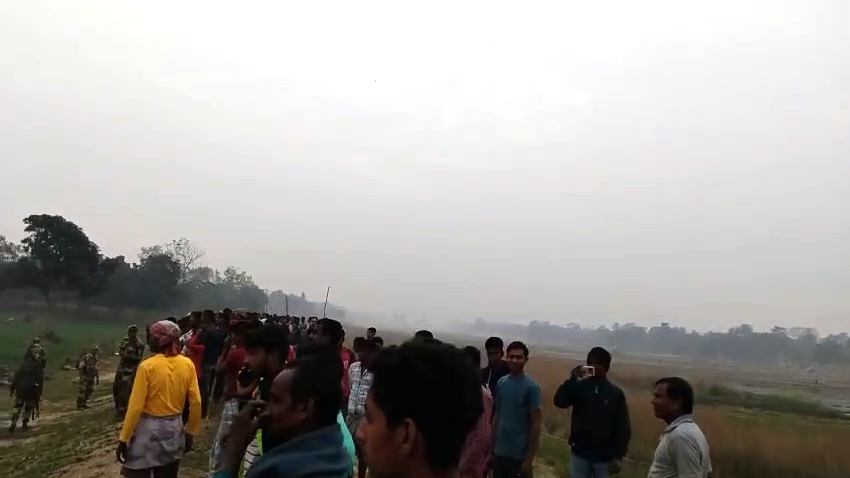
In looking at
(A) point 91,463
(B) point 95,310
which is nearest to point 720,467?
(A) point 91,463

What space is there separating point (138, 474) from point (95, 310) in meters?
54.0

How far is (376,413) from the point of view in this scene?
5.64 feet

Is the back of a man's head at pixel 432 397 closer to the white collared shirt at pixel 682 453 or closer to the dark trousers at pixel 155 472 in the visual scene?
the white collared shirt at pixel 682 453

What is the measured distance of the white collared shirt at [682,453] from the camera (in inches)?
169

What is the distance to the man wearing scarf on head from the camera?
4.80 metres

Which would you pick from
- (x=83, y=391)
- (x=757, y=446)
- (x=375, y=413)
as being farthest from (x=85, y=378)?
(x=375, y=413)

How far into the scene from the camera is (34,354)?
13.1 metres

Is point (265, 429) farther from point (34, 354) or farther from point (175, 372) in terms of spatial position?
point (34, 354)

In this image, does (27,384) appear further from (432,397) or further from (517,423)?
(432,397)

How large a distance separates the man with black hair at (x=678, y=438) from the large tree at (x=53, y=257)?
2002 inches

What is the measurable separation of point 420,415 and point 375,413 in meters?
0.13

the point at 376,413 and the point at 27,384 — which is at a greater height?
the point at 376,413

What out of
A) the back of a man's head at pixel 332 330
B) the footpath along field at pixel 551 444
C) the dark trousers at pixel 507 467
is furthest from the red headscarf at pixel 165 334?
the footpath along field at pixel 551 444

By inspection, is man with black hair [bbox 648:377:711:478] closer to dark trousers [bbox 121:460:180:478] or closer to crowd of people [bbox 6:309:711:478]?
crowd of people [bbox 6:309:711:478]
